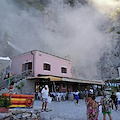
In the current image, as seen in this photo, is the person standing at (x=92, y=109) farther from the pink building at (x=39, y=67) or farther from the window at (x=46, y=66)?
the window at (x=46, y=66)

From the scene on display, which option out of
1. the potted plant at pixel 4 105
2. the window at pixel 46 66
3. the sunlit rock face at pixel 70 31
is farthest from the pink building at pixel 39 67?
the sunlit rock face at pixel 70 31

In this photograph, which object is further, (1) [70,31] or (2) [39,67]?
(1) [70,31]

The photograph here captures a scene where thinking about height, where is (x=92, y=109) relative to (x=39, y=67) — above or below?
below

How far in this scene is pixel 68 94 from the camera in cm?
1419

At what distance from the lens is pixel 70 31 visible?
46.8m

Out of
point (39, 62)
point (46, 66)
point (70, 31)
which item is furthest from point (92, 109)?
point (70, 31)

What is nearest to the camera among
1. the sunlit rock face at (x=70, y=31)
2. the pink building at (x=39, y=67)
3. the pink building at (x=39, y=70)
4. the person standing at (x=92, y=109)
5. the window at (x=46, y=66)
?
the person standing at (x=92, y=109)

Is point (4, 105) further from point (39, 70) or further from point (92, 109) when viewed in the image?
point (39, 70)

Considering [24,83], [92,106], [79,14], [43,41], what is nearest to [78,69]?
[43,41]

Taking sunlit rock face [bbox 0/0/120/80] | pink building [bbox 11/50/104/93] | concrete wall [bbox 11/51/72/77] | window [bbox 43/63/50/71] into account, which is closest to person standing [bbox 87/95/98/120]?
pink building [bbox 11/50/104/93]

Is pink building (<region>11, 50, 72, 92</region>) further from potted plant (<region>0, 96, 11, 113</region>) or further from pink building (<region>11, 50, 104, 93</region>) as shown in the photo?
potted plant (<region>0, 96, 11, 113</region>)

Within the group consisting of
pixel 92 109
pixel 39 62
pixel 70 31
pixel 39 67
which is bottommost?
pixel 92 109

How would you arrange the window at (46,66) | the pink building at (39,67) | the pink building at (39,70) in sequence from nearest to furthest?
the pink building at (39,70)
the pink building at (39,67)
the window at (46,66)

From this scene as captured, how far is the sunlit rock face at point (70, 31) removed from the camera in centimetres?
3350
